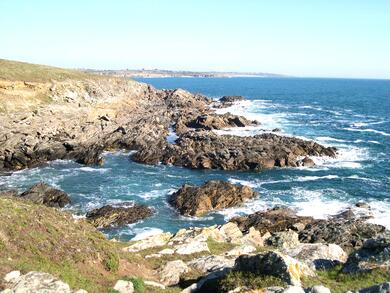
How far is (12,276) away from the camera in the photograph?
46.8 feet

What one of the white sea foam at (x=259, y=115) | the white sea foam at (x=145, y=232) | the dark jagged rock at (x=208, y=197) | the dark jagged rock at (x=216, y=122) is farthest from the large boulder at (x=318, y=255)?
the white sea foam at (x=259, y=115)

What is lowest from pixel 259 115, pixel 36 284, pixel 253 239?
pixel 259 115

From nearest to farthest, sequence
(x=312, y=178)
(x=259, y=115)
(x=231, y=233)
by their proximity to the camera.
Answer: (x=231, y=233) < (x=312, y=178) < (x=259, y=115)

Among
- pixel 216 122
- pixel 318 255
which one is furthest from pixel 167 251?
pixel 216 122

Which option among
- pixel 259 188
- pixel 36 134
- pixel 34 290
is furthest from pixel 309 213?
pixel 36 134

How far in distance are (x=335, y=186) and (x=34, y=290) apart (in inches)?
1693

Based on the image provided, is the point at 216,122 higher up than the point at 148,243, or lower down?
lower down

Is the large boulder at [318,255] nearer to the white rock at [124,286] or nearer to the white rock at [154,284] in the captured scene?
the white rock at [154,284]

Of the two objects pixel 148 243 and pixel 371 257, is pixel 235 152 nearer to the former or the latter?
pixel 148 243

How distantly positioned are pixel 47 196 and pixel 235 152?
26662 millimetres

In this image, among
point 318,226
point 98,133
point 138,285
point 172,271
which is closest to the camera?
point 138,285

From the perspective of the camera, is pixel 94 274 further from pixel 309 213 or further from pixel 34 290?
pixel 309 213

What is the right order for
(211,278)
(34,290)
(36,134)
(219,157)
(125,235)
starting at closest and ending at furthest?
(34,290), (211,278), (125,235), (219,157), (36,134)

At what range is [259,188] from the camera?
1993 inches
